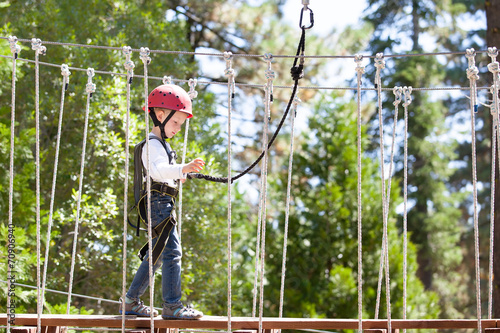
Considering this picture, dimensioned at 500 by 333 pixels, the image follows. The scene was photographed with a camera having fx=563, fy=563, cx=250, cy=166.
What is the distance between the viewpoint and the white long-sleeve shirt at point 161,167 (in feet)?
7.07

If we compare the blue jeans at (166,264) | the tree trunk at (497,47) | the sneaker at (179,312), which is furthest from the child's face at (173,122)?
the tree trunk at (497,47)

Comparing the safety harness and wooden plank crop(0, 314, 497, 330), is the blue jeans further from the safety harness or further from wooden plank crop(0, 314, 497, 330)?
wooden plank crop(0, 314, 497, 330)

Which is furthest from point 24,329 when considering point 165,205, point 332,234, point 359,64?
point 332,234

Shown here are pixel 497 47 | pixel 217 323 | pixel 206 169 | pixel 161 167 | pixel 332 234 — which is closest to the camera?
pixel 217 323

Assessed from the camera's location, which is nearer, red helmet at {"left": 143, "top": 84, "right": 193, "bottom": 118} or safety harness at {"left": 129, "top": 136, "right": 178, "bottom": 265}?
safety harness at {"left": 129, "top": 136, "right": 178, "bottom": 265}

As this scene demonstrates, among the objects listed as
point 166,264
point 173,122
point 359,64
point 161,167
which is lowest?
point 166,264

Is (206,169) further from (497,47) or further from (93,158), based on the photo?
(497,47)

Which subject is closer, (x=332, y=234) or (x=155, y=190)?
(x=155, y=190)

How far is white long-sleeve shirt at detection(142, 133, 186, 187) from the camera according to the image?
2.15 metres

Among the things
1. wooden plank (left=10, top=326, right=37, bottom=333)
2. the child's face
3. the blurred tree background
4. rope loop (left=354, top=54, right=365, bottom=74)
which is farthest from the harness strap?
the blurred tree background

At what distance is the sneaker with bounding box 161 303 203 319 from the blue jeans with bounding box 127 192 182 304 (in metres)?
0.03

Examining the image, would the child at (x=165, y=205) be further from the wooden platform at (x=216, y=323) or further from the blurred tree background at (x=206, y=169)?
the blurred tree background at (x=206, y=169)

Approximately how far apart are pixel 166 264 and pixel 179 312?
0.66ft

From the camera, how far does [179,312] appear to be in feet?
7.00
